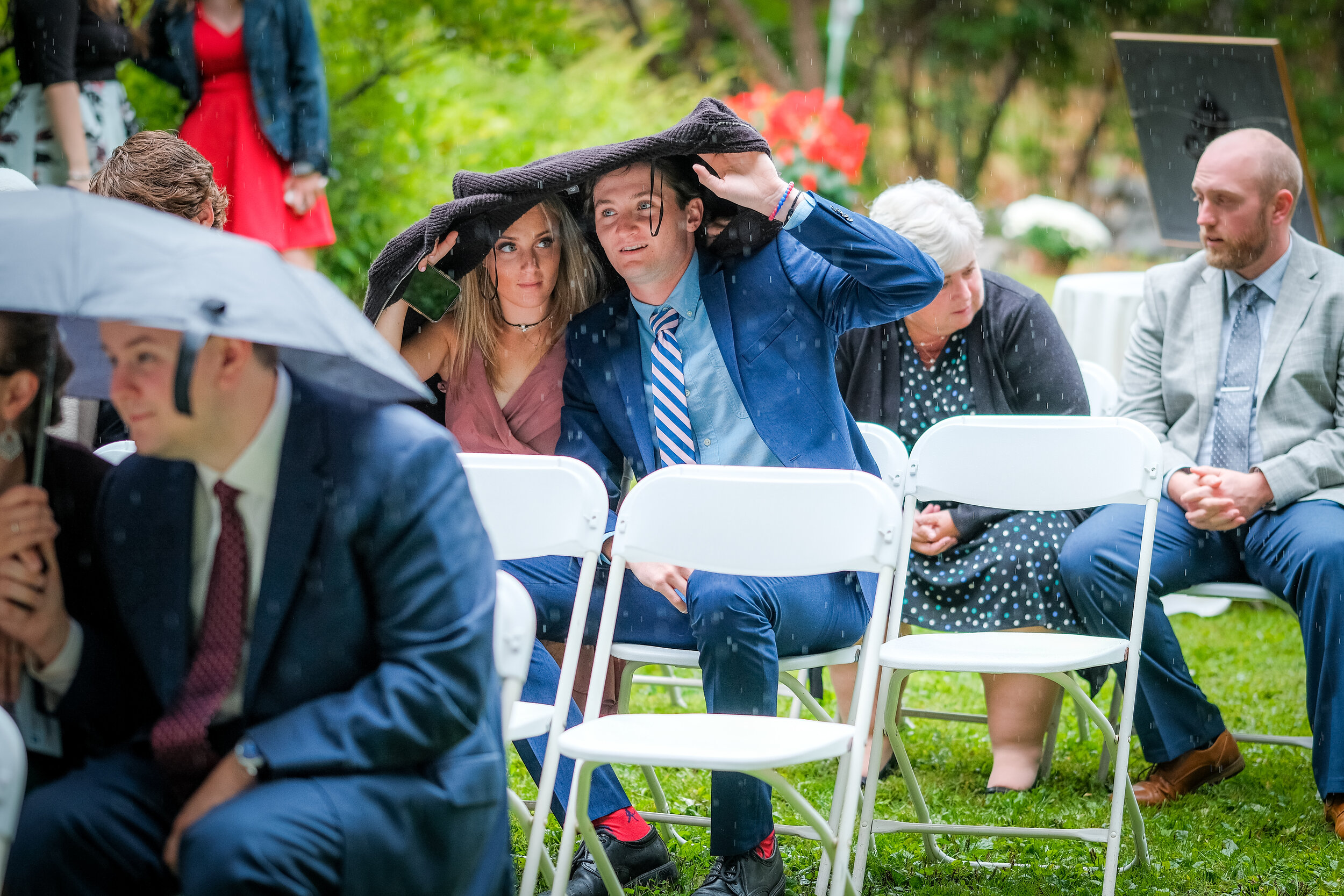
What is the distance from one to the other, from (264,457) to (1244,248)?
3.43 meters

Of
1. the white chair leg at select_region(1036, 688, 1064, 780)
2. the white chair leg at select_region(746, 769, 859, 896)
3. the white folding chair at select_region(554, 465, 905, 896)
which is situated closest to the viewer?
the white chair leg at select_region(746, 769, 859, 896)

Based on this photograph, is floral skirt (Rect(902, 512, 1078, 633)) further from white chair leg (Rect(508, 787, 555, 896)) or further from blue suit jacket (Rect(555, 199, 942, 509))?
white chair leg (Rect(508, 787, 555, 896))

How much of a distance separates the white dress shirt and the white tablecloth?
4.94 meters

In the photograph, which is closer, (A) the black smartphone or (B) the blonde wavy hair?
(A) the black smartphone

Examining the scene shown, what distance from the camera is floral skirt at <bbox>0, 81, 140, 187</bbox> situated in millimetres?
5148

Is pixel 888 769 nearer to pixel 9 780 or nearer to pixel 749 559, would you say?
pixel 749 559

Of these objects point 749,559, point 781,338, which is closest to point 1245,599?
point 781,338

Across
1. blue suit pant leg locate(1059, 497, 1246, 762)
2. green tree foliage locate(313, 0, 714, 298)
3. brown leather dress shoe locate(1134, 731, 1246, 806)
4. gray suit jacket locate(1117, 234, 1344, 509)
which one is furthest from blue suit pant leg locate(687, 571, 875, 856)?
green tree foliage locate(313, 0, 714, 298)

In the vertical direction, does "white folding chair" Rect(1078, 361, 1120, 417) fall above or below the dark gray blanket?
below

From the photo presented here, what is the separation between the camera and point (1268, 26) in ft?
62.4

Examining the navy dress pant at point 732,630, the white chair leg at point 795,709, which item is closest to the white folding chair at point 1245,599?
the white chair leg at point 795,709

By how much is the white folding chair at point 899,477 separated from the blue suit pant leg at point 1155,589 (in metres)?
0.24

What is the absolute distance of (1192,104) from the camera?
5719mm

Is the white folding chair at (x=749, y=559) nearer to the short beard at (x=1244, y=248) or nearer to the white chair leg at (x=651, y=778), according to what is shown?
the white chair leg at (x=651, y=778)
